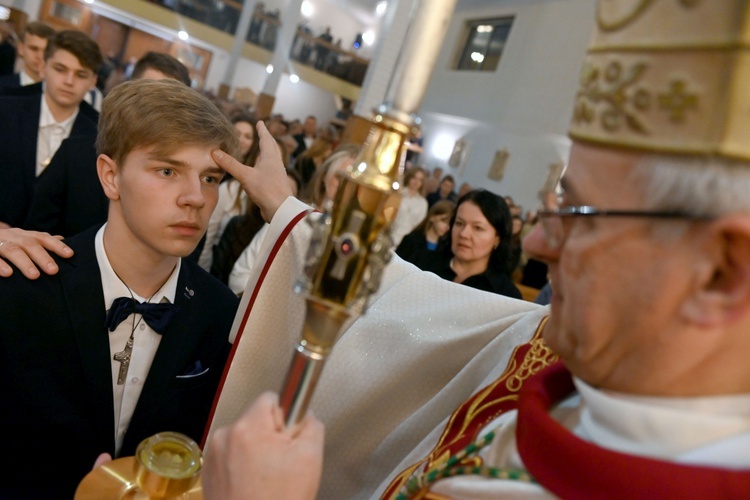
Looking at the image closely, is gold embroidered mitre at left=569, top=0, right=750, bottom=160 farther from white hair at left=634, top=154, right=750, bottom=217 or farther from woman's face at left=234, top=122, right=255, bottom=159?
woman's face at left=234, top=122, right=255, bottom=159

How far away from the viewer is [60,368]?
1709 mm

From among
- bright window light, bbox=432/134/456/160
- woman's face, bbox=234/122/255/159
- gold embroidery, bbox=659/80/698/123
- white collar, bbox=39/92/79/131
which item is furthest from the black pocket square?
bright window light, bbox=432/134/456/160

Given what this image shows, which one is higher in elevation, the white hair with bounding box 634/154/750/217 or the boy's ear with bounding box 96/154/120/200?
the white hair with bounding box 634/154/750/217

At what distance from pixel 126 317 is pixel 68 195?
1523 mm

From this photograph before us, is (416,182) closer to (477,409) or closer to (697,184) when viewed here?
(477,409)

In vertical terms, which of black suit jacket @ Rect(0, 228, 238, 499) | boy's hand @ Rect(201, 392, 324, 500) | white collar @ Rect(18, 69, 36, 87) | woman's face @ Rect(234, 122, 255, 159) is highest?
woman's face @ Rect(234, 122, 255, 159)

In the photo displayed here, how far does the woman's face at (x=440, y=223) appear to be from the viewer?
5596mm

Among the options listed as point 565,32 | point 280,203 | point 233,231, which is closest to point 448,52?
point 565,32

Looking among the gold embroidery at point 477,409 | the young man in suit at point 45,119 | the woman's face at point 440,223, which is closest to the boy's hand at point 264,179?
the gold embroidery at point 477,409

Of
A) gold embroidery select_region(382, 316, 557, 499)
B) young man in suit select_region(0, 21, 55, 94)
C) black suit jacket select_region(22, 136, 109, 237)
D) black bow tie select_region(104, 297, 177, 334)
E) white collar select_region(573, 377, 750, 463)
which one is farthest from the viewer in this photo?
young man in suit select_region(0, 21, 55, 94)

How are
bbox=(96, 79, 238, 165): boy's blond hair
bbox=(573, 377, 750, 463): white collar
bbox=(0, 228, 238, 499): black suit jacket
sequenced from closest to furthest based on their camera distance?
bbox=(573, 377, 750, 463): white collar → bbox=(0, 228, 238, 499): black suit jacket → bbox=(96, 79, 238, 165): boy's blond hair

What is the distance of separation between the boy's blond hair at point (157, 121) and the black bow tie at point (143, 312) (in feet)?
1.44

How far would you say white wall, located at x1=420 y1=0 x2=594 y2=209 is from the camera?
1509 cm

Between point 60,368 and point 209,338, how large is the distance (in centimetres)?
45
